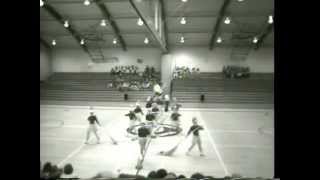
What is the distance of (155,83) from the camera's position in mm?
4297

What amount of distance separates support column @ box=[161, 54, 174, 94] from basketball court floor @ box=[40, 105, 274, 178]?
528 mm

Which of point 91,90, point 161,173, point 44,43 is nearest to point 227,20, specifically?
point 91,90

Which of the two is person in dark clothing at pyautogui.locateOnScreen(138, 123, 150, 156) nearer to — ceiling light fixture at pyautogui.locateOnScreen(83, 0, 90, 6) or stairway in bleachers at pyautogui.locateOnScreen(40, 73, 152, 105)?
stairway in bleachers at pyautogui.locateOnScreen(40, 73, 152, 105)

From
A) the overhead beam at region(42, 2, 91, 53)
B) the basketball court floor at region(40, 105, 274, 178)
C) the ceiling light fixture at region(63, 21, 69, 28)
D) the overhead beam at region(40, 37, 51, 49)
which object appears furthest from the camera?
the basketball court floor at region(40, 105, 274, 178)

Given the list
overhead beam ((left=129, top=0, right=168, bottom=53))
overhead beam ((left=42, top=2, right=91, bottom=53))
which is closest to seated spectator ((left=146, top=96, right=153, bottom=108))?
overhead beam ((left=129, top=0, right=168, bottom=53))

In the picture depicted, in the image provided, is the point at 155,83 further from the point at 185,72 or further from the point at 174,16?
the point at 174,16

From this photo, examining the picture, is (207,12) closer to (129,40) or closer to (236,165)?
(129,40)

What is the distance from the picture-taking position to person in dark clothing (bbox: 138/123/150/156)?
4.60 m

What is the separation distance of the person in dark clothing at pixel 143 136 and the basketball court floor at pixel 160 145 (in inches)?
3.8

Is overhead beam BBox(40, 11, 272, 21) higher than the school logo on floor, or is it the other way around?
overhead beam BBox(40, 11, 272, 21)

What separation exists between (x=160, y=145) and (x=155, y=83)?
123 centimetres

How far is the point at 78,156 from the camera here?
4.35 meters

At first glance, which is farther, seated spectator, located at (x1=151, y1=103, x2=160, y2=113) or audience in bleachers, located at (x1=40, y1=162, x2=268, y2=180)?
seated spectator, located at (x1=151, y1=103, x2=160, y2=113)
